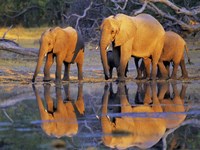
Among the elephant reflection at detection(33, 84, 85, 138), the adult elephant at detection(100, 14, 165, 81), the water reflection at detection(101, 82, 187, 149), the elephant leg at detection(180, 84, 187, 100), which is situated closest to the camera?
the water reflection at detection(101, 82, 187, 149)

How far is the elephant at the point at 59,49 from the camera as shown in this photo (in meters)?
18.5

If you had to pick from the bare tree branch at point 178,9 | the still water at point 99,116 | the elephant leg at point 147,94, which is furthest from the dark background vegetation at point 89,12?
the still water at point 99,116

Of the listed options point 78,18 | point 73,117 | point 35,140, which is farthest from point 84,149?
point 78,18

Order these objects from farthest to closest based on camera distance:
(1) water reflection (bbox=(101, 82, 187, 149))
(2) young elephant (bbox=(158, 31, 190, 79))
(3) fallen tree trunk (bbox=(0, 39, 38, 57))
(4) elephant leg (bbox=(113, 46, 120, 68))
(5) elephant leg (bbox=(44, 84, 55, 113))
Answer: (3) fallen tree trunk (bbox=(0, 39, 38, 57)), (2) young elephant (bbox=(158, 31, 190, 79)), (4) elephant leg (bbox=(113, 46, 120, 68)), (5) elephant leg (bbox=(44, 84, 55, 113)), (1) water reflection (bbox=(101, 82, 187, 149))

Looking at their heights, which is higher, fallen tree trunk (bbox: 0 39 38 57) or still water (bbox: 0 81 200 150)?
still water (bbox: 0 81 200 150)

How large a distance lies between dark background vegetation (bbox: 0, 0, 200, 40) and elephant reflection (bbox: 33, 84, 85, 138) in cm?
973

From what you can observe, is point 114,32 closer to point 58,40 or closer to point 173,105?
point 58,40

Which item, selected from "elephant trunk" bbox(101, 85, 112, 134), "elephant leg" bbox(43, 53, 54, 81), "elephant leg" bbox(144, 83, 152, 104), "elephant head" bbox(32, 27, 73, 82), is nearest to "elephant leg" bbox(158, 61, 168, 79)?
"elephant leg" bbox(144, 83, 152, 104)

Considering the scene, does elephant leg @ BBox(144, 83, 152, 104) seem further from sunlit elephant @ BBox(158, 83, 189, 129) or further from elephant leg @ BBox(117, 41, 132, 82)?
elephant leg @ BBox(117, 41, 132, 82)

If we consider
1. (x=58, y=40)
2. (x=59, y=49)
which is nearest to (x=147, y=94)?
(x=59, y=49)

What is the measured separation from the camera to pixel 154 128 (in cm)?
1052

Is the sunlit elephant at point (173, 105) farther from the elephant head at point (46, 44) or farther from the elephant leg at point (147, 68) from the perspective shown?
the elephant head at point (46, 44)

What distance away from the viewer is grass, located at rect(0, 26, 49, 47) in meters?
33.2

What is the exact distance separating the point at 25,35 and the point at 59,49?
19.4 metres
